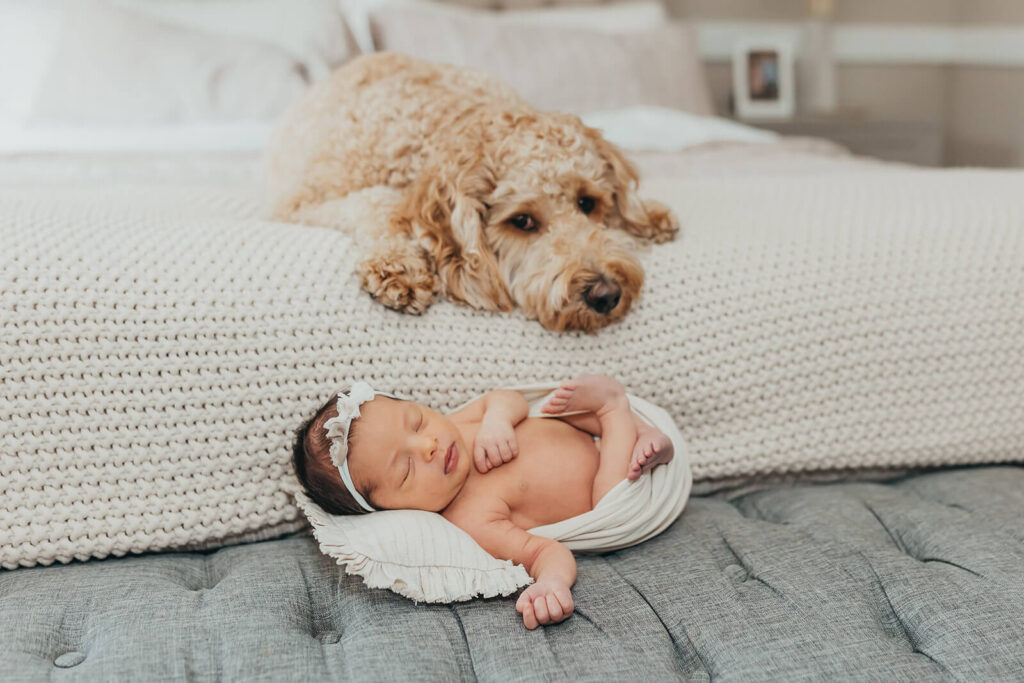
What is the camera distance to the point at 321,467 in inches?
46.4

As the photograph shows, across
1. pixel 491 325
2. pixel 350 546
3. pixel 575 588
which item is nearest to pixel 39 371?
pixel 350 546

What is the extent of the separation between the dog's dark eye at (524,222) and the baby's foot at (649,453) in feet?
1.65

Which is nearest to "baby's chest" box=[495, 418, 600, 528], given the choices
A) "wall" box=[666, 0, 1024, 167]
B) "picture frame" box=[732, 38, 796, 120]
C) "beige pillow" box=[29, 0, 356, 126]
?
"beige pillow" box=[29, 0, 356, 126]

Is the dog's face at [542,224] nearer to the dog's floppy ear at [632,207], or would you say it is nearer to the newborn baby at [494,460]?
the dog's floppy ear at [632,207]

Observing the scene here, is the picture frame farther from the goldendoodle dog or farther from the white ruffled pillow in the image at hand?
the white ruffled pillow

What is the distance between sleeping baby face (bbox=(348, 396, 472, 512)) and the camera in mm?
1166

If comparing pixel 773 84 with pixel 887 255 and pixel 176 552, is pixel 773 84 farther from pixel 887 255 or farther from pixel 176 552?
pixel 176 552

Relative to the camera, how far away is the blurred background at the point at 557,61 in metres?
2.69

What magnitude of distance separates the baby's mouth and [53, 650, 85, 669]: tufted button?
501 mm

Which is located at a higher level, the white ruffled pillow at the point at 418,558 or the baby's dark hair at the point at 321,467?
the baby's dark hair at the point at 321,467

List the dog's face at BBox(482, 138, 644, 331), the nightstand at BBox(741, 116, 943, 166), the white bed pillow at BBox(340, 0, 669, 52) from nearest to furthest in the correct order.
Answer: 1. the dog's face at BBox(482, 138, 644, 331)
2. the white bed pillow at BBox(340, 0, 669, 52)
3. the nightstand at BBox(741, 116, 943, 166)

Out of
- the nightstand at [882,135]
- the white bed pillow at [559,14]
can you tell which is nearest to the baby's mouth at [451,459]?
the white bed pillow at [559,14]

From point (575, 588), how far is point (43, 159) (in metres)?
2.07

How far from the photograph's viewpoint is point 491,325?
1446 millimetres
